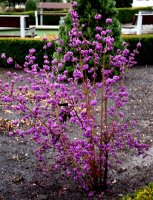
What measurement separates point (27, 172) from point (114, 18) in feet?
19.5

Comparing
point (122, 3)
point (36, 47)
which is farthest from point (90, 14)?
point (122, 3)

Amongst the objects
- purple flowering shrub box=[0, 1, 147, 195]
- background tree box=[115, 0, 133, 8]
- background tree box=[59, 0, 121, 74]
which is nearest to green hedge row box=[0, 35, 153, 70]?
background tree box=[59, 0, 121, 74]

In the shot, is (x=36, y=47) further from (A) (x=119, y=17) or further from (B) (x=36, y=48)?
(A) (x=119, y=17)

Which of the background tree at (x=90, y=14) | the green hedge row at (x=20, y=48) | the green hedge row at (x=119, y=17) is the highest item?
the background tree at (x=90, y=14)

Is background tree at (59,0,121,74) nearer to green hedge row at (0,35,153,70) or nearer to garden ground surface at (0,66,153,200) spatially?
green hedge row at (0,35,153,70)

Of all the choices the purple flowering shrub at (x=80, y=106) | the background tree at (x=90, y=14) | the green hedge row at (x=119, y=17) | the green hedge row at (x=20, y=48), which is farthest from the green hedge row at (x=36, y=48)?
the green hedge row at (x=119, y=17)

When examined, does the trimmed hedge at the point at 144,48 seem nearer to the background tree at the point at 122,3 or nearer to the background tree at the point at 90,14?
the background tree at the point at 90,14

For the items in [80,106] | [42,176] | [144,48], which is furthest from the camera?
[144,48]

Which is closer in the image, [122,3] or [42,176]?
[42,176]

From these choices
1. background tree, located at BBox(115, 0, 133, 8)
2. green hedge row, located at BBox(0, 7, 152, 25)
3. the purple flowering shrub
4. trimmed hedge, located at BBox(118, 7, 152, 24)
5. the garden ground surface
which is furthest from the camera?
background tree, located at BBox(115, 0, 133, 8)

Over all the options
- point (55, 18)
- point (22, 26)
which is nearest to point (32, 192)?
point (22, 26)

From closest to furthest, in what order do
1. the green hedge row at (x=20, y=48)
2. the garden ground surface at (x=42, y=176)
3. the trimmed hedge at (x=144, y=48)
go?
the garden ground surface at (x=42, y=176) < the green hedge row at (x=20, y=48) < the trimmed hedge at (x=144, y=48)

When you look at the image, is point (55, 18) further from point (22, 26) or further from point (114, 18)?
point (114, 18)

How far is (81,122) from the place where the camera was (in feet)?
13.3
